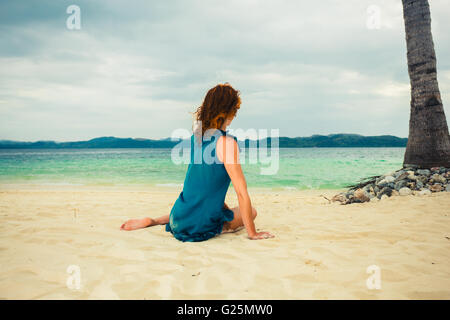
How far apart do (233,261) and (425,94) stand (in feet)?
21.0

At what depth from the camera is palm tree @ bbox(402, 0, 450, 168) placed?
21.3 ft

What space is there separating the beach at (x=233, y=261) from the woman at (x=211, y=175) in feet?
0.64

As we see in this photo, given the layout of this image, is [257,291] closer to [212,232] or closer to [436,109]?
[212,232]

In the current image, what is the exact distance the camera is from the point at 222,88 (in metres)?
2.98

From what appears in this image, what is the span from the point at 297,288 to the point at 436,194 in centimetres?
498

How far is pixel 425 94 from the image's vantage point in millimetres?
6555

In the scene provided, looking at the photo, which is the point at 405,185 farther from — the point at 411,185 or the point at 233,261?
the point at 233,261

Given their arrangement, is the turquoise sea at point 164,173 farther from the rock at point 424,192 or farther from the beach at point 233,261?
the beach at point 233,261

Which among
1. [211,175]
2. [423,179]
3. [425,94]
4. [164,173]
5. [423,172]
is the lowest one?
[164,173]

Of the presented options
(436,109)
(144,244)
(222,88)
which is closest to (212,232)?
(144,244)

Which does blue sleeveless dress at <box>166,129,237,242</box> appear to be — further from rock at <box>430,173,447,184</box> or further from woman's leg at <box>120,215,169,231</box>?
rock at <box>430,173,447,184</box>

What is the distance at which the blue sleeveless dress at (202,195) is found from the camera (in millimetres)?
3020

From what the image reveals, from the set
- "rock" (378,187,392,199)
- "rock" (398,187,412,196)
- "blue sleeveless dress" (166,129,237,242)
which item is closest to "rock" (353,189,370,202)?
"rock" (378,187,392,199)

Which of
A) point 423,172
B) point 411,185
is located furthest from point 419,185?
point 423,172
